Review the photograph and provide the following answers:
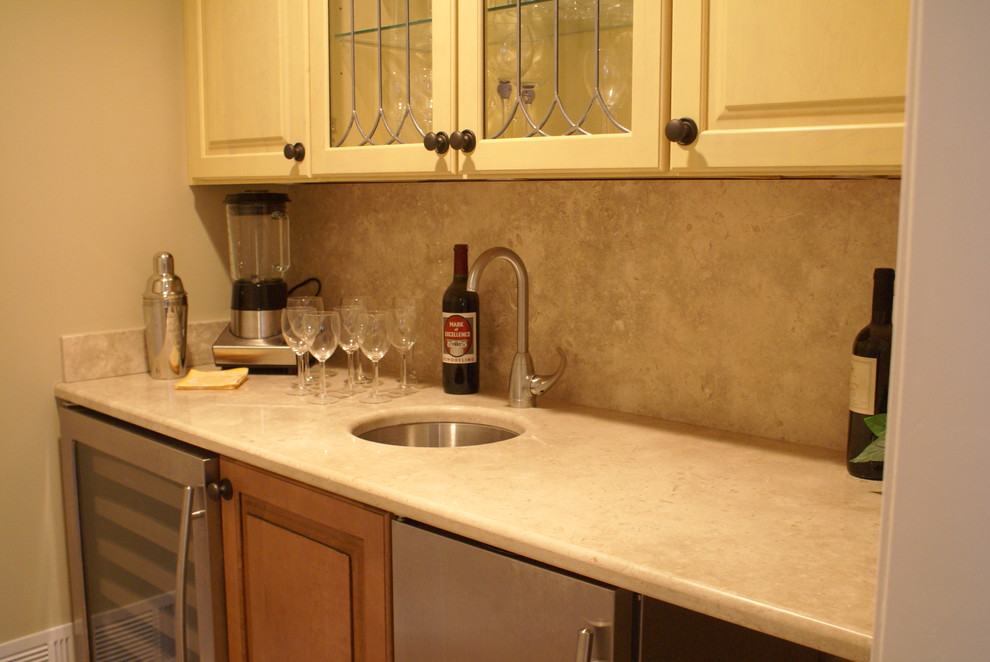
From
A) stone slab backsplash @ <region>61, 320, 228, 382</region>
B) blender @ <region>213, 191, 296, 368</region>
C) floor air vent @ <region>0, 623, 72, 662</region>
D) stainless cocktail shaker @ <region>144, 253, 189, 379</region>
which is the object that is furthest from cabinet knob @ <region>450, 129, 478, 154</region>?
floor air vent @ <region>0, 623, 72, 662</region>

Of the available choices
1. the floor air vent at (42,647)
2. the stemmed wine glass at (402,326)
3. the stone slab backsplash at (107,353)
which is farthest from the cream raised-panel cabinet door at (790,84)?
the floor air vent at (42,647)

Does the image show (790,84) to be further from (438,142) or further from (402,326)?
(402,326)

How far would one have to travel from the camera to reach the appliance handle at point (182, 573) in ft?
5.37

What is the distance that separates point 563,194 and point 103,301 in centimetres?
120

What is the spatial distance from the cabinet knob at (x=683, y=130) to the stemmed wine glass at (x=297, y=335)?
3.30 ft

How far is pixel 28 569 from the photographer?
203 cm

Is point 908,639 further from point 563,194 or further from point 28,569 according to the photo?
point 28,569

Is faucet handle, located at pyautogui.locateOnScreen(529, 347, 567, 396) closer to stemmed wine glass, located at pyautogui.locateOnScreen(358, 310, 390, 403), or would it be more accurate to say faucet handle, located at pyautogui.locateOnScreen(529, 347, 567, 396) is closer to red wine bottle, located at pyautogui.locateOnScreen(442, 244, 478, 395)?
red wine bottle, located at pyautogui.locateOnScreen(442, 244, 478, 395)

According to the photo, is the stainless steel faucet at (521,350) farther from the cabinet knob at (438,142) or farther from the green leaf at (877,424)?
the green leaf at (877,424)

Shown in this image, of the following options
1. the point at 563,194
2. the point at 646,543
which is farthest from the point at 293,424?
the point at 646,543

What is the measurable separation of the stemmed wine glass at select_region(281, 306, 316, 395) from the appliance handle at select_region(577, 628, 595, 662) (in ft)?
3.65

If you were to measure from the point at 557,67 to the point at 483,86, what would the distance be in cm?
17

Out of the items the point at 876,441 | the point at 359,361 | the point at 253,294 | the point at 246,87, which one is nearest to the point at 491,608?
the point at 876,441

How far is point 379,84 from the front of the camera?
173 cm
